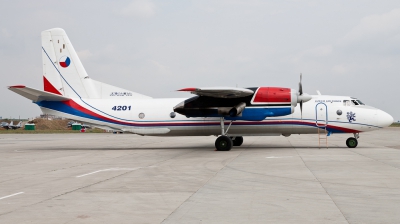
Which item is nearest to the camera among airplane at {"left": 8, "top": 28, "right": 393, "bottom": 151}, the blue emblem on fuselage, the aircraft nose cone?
airplane at {"left": 8, "top": 28, "right": 393, "bottom": 151}

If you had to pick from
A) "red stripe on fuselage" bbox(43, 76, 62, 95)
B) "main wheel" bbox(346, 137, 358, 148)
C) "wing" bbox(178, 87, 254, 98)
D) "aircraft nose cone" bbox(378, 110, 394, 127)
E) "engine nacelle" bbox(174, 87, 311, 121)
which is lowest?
"main wheel" bbox(346, 137, 358, 148)

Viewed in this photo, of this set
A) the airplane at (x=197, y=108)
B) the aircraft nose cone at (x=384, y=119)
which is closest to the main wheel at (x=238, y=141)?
the airplane at (x=197, y=108)

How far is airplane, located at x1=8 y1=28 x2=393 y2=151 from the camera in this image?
23688 millimetres

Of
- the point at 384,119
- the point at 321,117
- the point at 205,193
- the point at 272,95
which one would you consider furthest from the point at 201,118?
the point at 205,193

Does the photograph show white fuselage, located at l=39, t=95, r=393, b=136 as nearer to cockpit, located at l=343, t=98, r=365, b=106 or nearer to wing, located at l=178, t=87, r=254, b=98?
cockpit, located at l=343, t=98, r=365, b=106

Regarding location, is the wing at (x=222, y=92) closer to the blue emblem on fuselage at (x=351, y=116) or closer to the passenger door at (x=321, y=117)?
the passenger door at (x=321, y=117)

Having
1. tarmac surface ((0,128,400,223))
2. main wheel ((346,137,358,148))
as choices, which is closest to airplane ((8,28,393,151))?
main wheel ((346,137,358,148))

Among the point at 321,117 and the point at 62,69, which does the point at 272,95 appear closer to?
the point at 321,117

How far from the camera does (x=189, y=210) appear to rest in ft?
27.3

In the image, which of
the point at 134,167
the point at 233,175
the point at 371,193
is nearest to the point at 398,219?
the point at 371,193

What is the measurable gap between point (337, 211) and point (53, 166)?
1245 cm

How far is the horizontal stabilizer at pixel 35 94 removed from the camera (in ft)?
78.0

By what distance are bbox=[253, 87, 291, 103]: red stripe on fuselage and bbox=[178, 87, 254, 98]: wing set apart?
574mm

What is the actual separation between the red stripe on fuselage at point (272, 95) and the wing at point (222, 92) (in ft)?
1.88
